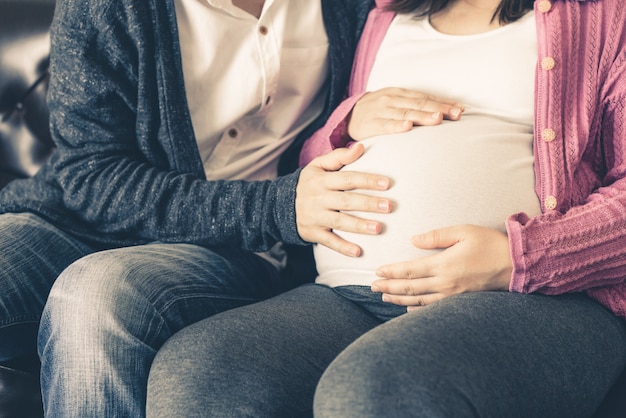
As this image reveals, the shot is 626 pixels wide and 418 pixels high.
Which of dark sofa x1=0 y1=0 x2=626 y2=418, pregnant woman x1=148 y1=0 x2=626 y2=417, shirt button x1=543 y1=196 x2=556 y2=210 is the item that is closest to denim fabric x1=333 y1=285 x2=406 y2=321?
pregnant woman x1=148 y1=0 x2=626 y2=417

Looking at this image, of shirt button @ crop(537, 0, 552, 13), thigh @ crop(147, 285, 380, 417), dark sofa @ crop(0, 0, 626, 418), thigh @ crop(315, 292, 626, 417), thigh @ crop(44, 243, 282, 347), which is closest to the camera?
thigh @ crop(315, 292, 626, 417)

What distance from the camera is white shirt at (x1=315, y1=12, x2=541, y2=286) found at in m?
0.89

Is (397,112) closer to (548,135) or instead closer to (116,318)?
(548,135)

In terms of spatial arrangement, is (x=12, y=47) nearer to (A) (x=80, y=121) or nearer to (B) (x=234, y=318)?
(A) (x=80, y=121)

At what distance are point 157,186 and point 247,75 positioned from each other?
0.80 ft

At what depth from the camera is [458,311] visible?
742mm

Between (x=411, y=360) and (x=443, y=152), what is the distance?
0.37 meters

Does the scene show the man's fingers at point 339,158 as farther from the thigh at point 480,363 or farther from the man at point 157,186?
the thigh at point 480,363

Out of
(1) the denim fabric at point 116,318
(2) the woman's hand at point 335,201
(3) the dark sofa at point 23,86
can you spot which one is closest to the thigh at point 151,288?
(1) the denim fabric at point 116,318

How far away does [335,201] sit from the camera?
3.05ft

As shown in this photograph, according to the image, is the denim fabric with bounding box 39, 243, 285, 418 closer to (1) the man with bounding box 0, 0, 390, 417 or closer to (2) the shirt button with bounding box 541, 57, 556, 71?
(1) the man with bounding box 0, 0, 390, 417

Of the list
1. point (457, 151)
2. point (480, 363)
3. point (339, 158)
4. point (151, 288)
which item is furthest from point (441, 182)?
point (151, 288)

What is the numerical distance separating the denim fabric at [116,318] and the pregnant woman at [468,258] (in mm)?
49

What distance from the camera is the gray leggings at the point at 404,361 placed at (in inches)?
25.2
